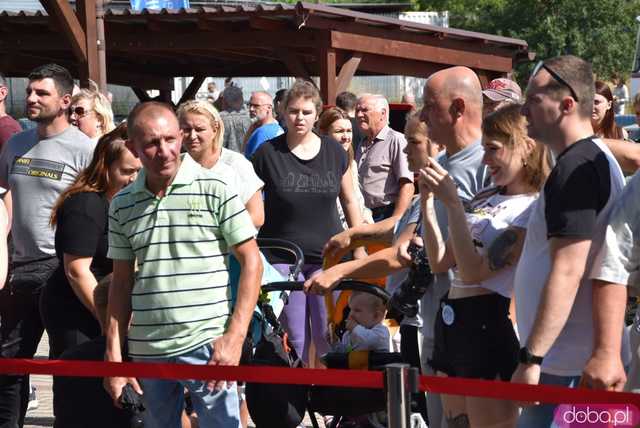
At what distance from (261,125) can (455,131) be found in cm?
573

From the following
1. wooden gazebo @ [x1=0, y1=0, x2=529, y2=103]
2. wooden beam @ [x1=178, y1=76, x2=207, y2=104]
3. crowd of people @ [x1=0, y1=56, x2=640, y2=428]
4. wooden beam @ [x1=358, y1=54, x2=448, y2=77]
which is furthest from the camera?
wooden beam @ [x1=178, y1=76, x2=207, y2=104]

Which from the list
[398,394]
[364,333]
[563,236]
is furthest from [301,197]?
[563,236]

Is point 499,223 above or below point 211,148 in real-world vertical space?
below

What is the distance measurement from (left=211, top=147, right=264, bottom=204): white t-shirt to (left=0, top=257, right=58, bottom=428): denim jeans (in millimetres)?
1103

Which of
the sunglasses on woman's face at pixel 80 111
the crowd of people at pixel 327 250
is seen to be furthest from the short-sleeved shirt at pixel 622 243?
the sunglasses on woman's face at pixel 80 111

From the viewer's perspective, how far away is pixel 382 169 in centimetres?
922

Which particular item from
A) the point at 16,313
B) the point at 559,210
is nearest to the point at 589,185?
the point at 559,210

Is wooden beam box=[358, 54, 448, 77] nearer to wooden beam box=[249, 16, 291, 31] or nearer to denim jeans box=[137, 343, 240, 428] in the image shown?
wooden beam box=[249, 16, 291, 31]

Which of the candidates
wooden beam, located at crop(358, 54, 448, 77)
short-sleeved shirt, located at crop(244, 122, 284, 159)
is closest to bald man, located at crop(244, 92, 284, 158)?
short-sleeved shirt, located at crop(244, 122, 284, 159)

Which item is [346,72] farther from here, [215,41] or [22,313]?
[22,313]

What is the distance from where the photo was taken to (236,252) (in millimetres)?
4562

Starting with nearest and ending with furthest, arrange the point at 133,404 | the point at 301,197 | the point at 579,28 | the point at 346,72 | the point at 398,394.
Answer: the point at 398,394, the point at 133,404, the point at 301,197, the point at 346,72, the point at 579,28

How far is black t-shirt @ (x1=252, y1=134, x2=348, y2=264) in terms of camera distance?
708 cm

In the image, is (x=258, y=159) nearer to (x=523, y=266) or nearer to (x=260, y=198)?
(x=260, y=198)
